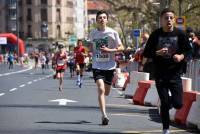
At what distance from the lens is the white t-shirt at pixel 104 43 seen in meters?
13.5

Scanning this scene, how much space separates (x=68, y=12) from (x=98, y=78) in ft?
484

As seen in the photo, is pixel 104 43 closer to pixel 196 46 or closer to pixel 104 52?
pixel 104 52

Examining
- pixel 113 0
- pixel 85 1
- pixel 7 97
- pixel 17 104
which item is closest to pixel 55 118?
pixel 17 104

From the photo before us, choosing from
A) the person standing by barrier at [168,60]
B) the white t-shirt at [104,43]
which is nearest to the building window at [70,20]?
the white t-shirt at [104,43]

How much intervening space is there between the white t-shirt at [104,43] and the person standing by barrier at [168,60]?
2186 mm

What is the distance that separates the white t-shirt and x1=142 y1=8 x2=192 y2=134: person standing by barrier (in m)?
2.19

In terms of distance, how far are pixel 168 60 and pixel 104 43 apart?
2.47m

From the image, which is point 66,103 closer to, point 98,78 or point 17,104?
point 17,104

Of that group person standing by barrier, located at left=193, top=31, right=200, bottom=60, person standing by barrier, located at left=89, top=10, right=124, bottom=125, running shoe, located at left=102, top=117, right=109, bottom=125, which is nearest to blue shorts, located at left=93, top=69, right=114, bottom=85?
person standing by barrier, located at left=89, top=10, right=124, bottom=125

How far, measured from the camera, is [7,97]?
21.6 m

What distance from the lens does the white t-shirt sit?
13.5 m

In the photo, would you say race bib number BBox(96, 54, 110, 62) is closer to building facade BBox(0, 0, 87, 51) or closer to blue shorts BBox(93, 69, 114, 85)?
blue shorts BBox(93, 69, 114, 85)

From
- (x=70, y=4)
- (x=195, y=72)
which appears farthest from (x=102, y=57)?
(x=70, y=4)

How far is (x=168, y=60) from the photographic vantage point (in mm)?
11289
